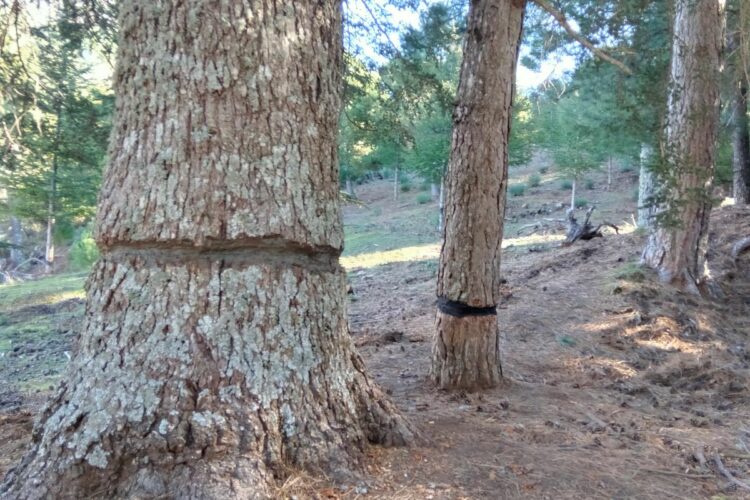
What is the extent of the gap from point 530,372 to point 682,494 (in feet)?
8.95

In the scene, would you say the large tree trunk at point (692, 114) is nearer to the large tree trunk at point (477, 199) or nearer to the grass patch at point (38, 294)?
the large tree trunk at point (477, 199)

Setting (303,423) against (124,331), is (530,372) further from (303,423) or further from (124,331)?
(124,331)

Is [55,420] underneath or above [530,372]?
above

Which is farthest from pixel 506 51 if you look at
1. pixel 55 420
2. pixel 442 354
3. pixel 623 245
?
pixel 623 245

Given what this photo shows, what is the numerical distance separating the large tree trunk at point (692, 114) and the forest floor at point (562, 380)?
2.24 feet

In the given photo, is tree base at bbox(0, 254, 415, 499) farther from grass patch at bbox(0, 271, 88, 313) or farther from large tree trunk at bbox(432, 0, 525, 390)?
grass patch at bbox(0, 271, 88, 313)

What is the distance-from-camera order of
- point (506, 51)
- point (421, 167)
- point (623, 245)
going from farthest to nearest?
point (421, 167), point (623, 245), point (506, 51)

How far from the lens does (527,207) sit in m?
28.8

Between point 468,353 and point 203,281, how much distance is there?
2.65 meters

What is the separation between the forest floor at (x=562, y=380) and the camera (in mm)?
2725

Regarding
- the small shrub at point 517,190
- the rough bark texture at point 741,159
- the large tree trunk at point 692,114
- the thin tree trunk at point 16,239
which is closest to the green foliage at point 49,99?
the large tree trunk at point 692,114

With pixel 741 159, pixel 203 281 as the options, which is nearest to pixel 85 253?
pixel 741 159

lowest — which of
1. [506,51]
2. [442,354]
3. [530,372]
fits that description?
[530,372]

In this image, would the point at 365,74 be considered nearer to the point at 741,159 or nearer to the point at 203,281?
the point at 203,281
